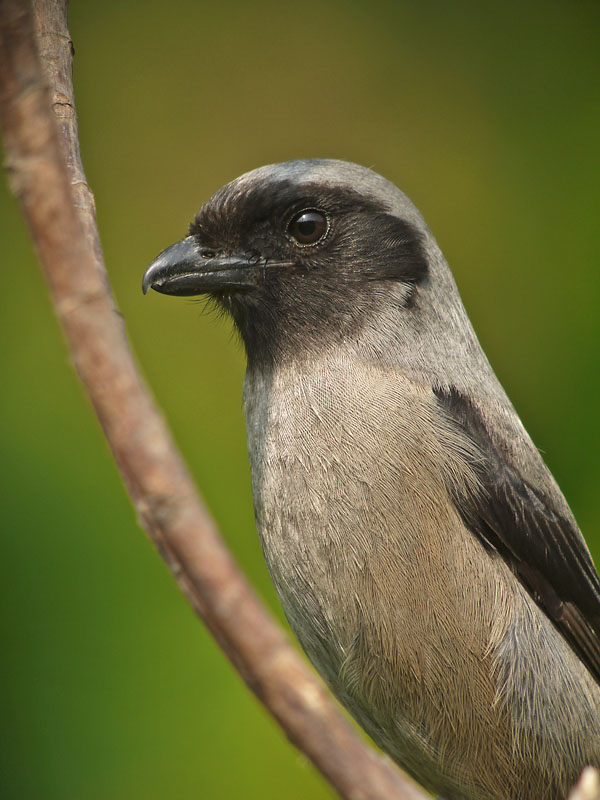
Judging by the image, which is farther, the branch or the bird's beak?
the bird's beak

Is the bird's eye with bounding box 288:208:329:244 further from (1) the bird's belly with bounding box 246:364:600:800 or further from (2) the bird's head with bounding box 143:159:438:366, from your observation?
(1) the bird's belly with bounding box 246:364:600:800

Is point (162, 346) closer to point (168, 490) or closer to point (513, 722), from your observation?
point (513, 722)

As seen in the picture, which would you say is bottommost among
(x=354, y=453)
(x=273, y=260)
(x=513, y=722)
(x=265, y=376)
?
(x=513, y=722)

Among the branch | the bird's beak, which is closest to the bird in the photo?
the bird's beak

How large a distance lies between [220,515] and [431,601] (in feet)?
6.33

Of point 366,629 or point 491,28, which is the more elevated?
point 491,28

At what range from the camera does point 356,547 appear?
2754mm

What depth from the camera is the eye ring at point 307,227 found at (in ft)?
10.3

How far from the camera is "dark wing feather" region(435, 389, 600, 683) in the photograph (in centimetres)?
297

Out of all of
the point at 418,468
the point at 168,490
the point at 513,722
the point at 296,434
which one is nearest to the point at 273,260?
the point at 296,434

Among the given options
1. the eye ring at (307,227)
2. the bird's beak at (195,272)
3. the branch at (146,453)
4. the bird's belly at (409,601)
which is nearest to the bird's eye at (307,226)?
the eye ring at (307,227)

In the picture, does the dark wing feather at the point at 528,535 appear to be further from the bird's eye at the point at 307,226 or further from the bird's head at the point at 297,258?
the bird's eye at the point at 307,226

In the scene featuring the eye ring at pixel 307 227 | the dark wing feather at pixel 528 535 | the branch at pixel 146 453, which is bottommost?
the dark wing feather at pixel 528 535

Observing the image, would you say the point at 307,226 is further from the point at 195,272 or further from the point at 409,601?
the point at 409,601
